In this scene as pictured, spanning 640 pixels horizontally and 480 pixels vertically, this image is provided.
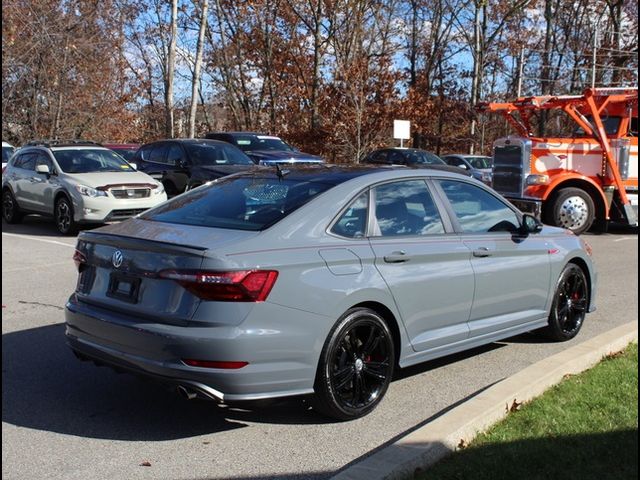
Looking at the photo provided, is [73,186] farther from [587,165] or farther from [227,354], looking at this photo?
[227,354]

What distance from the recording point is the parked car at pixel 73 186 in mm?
13367

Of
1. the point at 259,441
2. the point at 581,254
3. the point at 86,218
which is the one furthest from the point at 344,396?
the point at 86,218

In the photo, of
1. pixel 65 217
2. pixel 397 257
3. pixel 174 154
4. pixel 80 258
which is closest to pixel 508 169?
pixel 174 154

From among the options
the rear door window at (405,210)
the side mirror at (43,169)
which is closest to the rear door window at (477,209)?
the rear door window at (405,210)

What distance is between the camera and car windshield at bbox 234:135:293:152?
66.5 feet

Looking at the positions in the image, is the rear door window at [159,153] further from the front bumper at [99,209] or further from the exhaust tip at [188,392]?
the exhaust tip at [188,392]

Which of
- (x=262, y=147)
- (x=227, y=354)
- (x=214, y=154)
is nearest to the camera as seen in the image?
(x=227, y=354)

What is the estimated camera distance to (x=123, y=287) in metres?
4.44

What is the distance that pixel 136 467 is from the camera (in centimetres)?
391

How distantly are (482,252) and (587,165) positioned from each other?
1039cm

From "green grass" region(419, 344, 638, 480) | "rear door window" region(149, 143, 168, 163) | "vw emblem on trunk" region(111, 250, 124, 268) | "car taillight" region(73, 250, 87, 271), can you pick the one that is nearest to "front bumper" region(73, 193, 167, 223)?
"rear door window" region(149, 143, 168, 163)

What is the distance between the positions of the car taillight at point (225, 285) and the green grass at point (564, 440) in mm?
1352

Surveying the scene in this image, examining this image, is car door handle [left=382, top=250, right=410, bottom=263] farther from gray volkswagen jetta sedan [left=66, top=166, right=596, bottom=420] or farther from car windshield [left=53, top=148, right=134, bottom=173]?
car windshield [left=53, top=148, right=134, bottom=173]

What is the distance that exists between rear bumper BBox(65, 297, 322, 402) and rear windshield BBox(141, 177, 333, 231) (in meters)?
0.73
